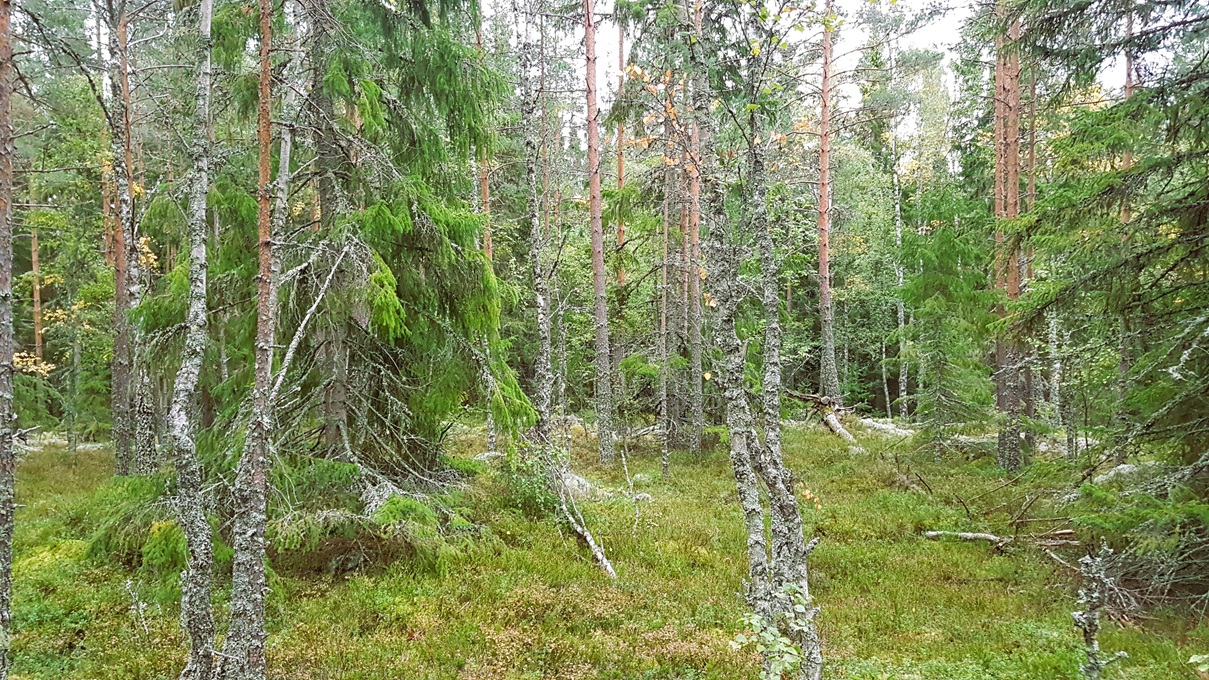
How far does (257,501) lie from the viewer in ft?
16.4

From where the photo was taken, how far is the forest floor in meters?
5.93

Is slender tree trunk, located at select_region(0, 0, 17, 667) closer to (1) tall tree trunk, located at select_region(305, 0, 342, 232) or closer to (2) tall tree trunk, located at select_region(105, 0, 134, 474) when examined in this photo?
(1) tall tree trunk, located at select_region(305, 0, 342, 232)

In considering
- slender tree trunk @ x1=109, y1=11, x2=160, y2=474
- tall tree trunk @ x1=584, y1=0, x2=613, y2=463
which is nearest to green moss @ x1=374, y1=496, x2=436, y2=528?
slender tree trunk @ x1=109, y1=11, x2=160, y2=474

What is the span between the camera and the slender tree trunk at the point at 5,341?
4.24 meters

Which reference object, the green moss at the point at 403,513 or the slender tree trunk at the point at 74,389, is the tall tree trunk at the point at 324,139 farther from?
the slender tree trunk at the point at 74,389

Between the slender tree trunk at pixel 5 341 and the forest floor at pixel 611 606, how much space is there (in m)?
2.06

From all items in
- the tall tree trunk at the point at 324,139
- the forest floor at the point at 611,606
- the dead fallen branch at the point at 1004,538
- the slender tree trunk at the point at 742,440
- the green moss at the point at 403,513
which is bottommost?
the forest floor at the point at 611,606

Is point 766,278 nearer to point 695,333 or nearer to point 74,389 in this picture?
point 695,333

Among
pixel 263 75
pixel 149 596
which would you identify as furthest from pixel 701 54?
pixel 149 596

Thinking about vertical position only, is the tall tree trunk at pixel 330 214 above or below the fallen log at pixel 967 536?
above

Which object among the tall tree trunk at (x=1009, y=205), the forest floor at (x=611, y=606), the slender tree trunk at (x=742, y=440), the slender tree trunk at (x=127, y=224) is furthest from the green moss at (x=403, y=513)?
the tall tree trunk at (x=1009, y=205)

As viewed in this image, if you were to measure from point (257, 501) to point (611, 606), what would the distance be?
4142 millimetres

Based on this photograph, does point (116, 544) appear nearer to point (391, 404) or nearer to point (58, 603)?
point (58, 603)

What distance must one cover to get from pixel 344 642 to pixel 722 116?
258 inches
